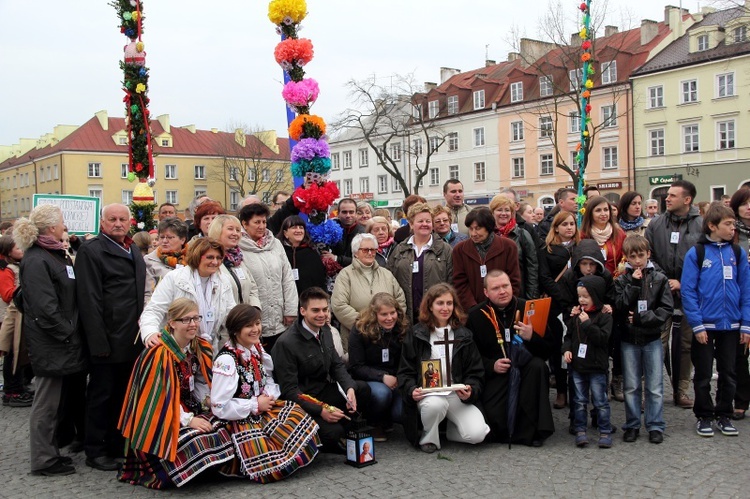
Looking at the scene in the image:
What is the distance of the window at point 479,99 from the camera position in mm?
51281

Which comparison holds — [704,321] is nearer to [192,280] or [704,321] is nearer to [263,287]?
[263,287]

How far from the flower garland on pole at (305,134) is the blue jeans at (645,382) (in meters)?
3.34

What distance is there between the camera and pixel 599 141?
43.0 m

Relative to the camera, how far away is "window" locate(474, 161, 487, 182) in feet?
168

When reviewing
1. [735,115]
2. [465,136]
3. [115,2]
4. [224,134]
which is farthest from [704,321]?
[224,134]

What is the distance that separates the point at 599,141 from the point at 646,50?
5996 millimetres

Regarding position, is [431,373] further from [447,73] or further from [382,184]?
[447,73]

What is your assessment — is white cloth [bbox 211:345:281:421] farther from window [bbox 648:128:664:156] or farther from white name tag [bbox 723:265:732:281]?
window [bbox 648:128:664:156]

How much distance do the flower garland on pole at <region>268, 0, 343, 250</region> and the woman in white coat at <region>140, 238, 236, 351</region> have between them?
203 cm

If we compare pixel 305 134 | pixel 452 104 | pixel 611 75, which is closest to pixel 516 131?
pixel 452 104

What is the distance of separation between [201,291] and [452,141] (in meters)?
49.0

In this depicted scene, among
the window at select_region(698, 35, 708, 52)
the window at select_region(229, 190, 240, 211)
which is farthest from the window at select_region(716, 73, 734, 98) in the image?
the window at select_region(229, 190, 240, 211)

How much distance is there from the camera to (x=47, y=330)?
5.53 m

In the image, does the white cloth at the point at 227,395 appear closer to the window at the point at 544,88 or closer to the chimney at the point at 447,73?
the window at the point at 544,88
